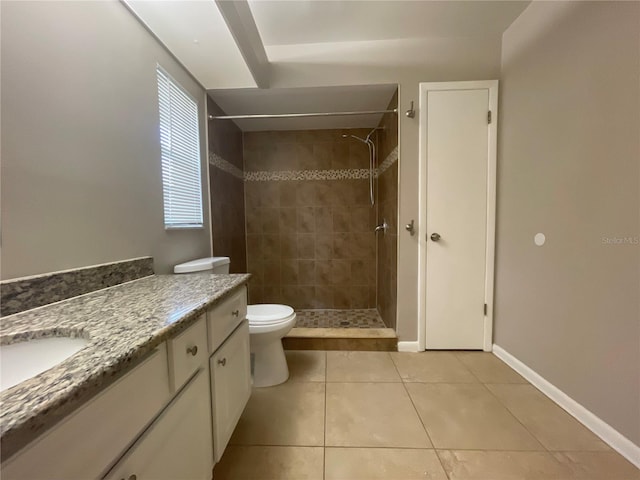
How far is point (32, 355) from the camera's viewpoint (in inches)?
26.3

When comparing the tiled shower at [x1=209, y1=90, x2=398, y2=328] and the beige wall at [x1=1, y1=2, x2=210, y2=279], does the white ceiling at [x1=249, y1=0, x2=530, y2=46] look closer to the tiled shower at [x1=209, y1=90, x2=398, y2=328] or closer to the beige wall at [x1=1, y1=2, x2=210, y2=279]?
the beige wall at [x1=1, y1=2, x2=210, y2=279]

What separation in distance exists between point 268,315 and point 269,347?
21cm

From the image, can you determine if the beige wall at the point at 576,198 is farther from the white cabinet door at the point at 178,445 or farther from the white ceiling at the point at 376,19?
the white cabinet door at the point at 178,445

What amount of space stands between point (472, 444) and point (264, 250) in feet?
8.41

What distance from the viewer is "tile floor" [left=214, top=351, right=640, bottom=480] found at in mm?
1113

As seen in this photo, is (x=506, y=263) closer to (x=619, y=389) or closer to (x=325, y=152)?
(x=619, y=389)

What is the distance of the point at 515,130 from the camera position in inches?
70.8

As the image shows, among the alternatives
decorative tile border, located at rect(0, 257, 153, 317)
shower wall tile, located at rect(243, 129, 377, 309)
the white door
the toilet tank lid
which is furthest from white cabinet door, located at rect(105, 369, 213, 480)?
shower wall tile, located at rect(243, 129, 377, 309)

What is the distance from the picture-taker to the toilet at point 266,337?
1.62 meters

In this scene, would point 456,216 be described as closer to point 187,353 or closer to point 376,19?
point 376,19

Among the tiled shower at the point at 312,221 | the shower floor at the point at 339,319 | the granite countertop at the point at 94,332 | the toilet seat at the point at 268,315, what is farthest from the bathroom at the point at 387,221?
the tiled shower at the point at 312,221

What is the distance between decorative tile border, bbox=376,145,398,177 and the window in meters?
1.55

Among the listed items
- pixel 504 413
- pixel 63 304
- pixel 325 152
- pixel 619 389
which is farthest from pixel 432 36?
pixel 63 304

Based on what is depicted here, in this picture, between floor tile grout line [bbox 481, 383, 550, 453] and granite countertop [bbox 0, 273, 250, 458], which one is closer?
granite countertop [bbox 0, 273, 250, 458]
